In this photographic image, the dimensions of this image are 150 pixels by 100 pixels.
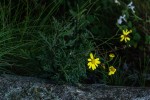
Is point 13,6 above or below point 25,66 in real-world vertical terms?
above

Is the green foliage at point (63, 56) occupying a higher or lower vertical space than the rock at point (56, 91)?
higher

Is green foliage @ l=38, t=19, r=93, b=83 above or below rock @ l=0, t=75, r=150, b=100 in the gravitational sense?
above

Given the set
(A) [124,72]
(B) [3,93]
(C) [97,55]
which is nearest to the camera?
(B) [3,93]

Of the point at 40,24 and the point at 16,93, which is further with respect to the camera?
the point at 40,24

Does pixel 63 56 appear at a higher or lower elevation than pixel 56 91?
higher

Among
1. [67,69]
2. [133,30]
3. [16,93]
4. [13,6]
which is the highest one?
[13,6]

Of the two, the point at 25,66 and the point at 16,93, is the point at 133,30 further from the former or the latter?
the point at 16,93

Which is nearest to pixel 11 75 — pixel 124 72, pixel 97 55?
pixel 97 55

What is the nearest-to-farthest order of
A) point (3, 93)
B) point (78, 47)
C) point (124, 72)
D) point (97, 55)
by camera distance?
point (3, 93) → point (78, 47) → point (97, 55) → point (124, 72)
